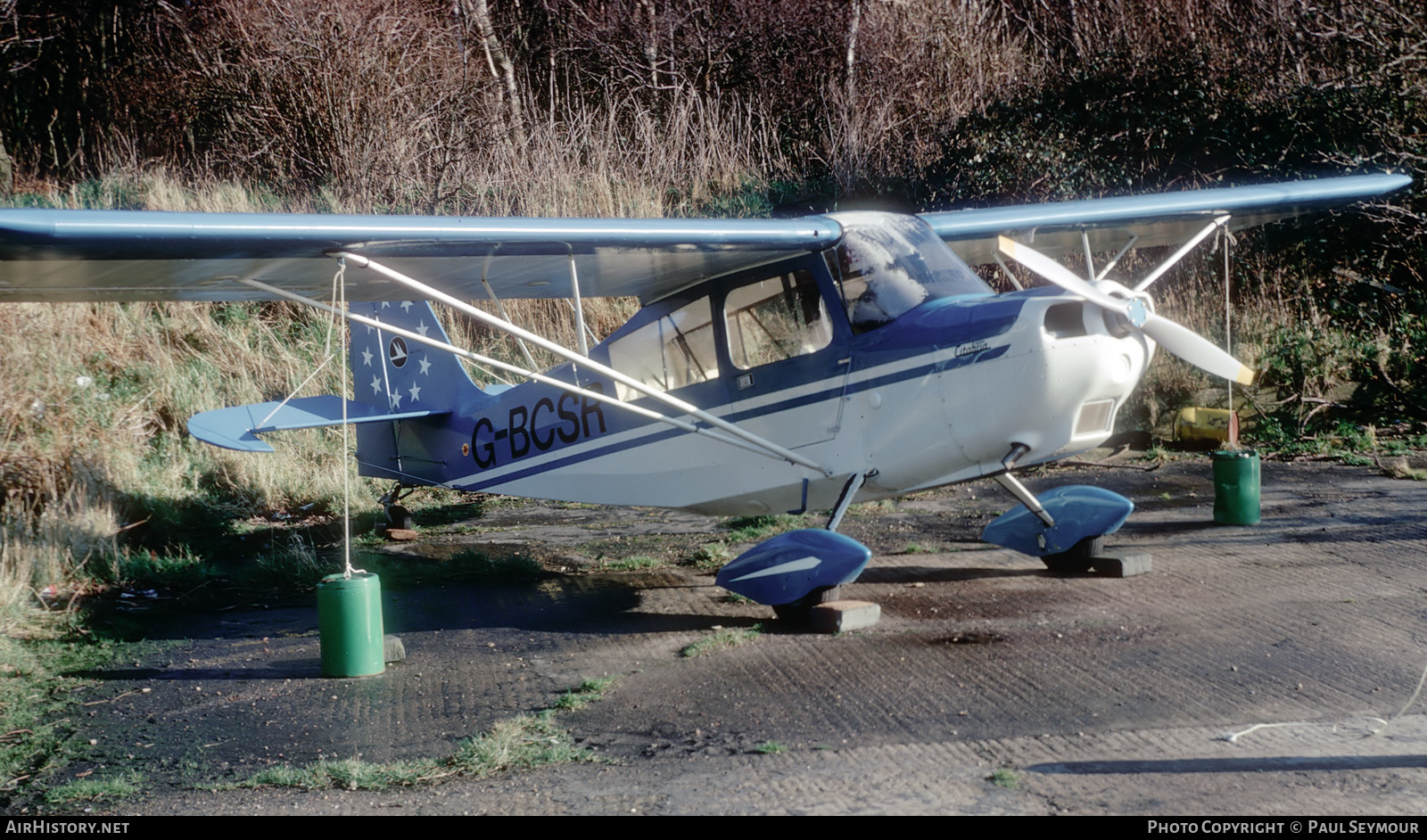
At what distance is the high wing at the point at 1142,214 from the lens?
775 cm

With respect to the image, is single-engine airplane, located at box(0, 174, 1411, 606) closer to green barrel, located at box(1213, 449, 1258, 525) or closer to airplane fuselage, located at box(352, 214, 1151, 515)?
airplane fuselage, located at box(352, 214, 1151, 515)

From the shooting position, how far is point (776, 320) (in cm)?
661

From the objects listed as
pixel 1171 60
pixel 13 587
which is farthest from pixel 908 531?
pixel 1171 60

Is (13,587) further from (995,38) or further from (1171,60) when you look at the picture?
(995,38)

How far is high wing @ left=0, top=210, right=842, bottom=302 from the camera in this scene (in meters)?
4.66

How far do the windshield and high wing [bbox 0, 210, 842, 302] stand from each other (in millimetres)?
198

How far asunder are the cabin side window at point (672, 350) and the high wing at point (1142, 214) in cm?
194

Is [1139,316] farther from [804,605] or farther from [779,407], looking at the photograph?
[804,605]

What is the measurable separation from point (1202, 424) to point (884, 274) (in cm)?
683

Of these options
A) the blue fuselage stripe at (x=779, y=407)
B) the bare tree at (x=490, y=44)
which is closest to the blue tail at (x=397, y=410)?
the blue fuselage stripe at (x=779, y=407)

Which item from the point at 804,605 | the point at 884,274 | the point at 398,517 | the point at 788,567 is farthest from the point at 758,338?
the point at 398,517

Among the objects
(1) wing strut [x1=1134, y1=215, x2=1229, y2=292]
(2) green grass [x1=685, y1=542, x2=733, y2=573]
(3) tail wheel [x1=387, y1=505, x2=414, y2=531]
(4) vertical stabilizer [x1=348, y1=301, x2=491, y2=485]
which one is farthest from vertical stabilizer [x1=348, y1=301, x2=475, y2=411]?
(1) wing strut [x1=1134, y1=215, x2=1229, y2=292]

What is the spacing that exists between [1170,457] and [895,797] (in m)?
8.84

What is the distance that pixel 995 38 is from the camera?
19.2m
